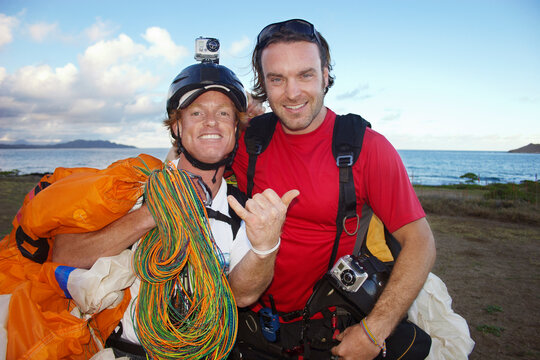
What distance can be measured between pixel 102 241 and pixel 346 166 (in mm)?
1796

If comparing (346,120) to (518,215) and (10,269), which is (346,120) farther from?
(518,215)

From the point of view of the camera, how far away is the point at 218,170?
9.16ft

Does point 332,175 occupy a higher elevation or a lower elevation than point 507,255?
higher

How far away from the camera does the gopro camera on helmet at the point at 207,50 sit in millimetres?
3033

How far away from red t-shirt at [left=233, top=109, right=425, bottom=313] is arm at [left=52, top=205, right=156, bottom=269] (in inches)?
43.8

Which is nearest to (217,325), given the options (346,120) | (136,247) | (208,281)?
(208,281)

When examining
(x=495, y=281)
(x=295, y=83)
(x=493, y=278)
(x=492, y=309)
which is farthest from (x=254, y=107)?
(x=493, y=278)

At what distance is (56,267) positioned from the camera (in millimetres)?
2053

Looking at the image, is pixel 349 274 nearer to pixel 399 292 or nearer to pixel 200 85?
pixel 399 292

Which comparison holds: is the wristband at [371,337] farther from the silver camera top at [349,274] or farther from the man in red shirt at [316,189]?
the silver camera top at [349,274]

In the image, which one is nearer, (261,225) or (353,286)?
(261,225)

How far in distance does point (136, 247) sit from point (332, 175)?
1.56m

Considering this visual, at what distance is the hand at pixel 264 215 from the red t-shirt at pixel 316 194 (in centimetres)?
74

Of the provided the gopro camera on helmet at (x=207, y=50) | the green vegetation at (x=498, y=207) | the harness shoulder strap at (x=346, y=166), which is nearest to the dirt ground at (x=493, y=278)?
the green vegetation at (x=498, y=207)
